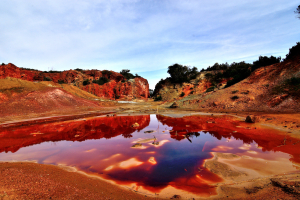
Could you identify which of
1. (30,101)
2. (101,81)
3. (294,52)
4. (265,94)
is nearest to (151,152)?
(265,94)

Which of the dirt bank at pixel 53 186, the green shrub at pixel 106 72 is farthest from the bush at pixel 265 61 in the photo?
the green shrub at pixel 106 72

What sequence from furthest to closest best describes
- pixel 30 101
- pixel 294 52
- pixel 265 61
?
pixel 265 61, pixel 294 52, pixel 30 101

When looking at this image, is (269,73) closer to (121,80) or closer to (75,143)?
(75,143)

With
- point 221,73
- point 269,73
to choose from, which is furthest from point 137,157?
point 221,73

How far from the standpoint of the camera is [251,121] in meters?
11.8

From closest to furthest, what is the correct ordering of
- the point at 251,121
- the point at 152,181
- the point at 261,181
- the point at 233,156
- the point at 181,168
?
the point at 261,181 → the point at 152,181 → the point at 181,168 → the point at 233,156 → the point at 251,121

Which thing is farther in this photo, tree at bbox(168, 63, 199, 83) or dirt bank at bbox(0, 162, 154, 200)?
tree at bbox(168, 63, 199, 83)

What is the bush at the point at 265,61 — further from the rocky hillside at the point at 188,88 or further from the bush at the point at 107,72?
the bush at the point at 107,72

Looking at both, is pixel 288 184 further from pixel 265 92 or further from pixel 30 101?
pixel 30 101

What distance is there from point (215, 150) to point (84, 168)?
18.0 ft

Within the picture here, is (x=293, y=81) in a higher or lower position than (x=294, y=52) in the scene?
lower

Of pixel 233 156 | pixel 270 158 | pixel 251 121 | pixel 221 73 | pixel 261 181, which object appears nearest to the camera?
pixel 261 181

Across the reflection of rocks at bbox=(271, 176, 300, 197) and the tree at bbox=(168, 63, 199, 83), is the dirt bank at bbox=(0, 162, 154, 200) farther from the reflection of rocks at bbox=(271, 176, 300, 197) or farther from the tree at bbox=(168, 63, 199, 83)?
the tree at bbox=(168, 63, 199, 83)

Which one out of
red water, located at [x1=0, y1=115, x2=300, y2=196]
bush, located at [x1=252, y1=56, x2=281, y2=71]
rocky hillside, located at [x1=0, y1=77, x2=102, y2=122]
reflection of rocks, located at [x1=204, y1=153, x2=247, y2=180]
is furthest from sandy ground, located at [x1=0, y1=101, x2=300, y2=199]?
bush, located at [x1=252, y1=56, x2=281, y2=71]
